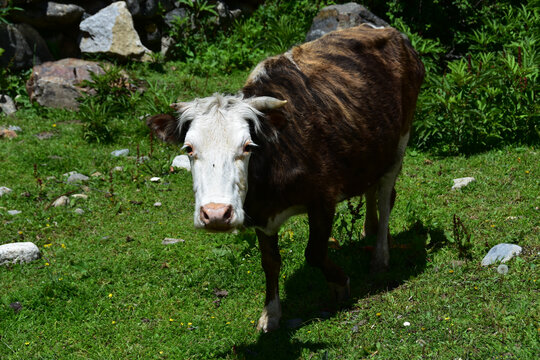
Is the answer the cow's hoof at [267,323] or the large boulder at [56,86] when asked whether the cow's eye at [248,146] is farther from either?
the large boulder at [56,86]

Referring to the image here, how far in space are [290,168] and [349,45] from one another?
1767 mm

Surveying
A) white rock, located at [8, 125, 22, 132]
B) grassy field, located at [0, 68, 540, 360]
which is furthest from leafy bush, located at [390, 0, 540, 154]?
white rock, located at [8, 125, 22, 132]

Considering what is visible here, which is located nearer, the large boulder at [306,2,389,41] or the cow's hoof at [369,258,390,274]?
the cow's hoof at [369,258,390,274]

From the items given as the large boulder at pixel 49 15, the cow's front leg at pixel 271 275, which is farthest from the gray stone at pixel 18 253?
the large boulder at pixel 49 15

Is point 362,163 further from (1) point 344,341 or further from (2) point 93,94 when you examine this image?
(2) point 93,94

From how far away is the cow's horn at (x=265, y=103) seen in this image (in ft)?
15.1

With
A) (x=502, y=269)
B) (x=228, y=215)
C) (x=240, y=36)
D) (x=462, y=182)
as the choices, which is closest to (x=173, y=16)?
(x=240, y=36)

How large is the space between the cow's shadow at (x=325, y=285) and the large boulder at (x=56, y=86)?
6.77m

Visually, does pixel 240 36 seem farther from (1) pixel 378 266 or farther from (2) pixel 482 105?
(1) pixel 378 266

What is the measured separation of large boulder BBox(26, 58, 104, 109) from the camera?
11234mm

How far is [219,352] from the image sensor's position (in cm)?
504

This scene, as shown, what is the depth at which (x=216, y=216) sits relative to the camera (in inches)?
158

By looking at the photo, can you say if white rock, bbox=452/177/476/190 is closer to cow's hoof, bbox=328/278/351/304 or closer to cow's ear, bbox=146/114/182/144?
cow's hoof, bbox=328/278/351/304

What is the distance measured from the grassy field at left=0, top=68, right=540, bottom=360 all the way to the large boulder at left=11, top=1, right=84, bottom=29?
4.29 meters
